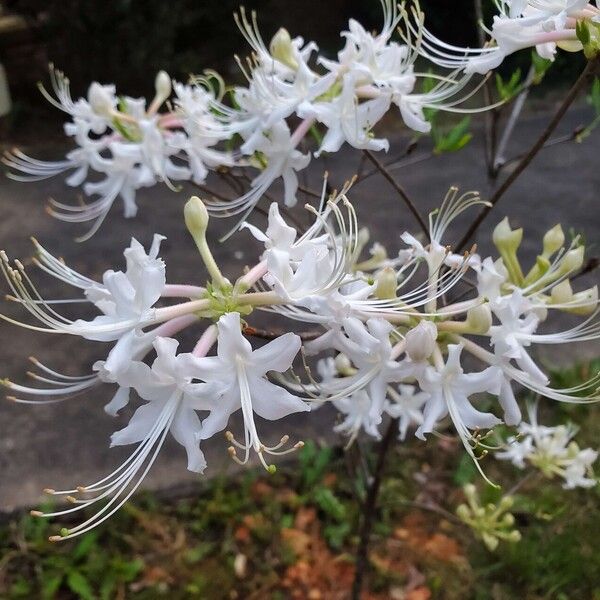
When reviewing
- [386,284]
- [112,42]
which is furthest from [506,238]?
[112,42]

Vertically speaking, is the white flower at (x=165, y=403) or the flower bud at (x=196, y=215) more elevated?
the flower bud at (x=196, y=215)

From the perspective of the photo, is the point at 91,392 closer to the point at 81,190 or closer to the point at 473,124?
the point at 81,190

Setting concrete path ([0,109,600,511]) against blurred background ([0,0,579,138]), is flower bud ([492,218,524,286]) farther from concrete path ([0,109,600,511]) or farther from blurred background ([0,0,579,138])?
blurred background ([0,0,579,138])

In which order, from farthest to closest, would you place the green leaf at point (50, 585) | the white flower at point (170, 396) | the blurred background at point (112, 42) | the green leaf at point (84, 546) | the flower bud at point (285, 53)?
the blurred background at point (112, 42), the green leaf at point (84, 546), the green leaf at point (50, 585), the flower bud at point (285, 53), the white flower at point (170, 396)

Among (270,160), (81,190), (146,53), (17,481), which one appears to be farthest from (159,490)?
(146,53)

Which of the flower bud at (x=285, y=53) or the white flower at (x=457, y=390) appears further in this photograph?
the flower bud at (x=285, y=53)

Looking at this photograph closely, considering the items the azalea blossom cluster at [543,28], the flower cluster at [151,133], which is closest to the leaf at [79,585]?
the flower cluster at [151,133]

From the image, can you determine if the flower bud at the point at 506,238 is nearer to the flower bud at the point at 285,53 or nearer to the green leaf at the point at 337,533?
the flower bud at the point at 285,53

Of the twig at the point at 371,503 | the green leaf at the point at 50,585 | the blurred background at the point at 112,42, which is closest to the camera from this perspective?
the twig at the point at 371,503
